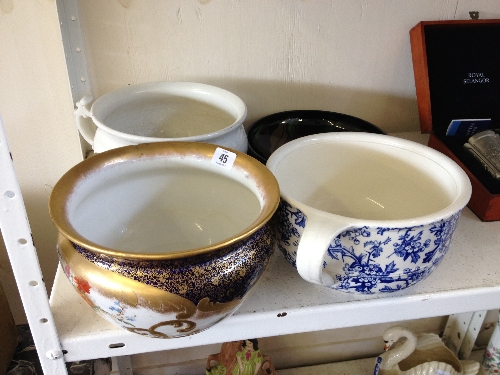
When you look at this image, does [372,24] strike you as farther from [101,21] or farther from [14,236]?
[14,236]

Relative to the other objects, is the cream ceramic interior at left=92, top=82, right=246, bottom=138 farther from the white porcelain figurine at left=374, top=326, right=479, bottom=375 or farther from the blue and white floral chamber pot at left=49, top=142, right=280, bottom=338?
the white porcelain figurine at left=374, top=326, right=479, bottom=375

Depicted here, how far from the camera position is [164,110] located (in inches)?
23.9

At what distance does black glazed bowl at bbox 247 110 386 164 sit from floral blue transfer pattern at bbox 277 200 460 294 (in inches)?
9.0

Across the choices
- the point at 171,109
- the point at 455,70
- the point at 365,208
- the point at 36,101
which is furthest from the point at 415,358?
the point at 36,101

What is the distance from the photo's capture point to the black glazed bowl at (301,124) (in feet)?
2.12

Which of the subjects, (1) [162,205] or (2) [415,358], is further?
(2) [415,358]

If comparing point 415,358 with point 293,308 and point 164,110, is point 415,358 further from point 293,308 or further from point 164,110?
point 164,110

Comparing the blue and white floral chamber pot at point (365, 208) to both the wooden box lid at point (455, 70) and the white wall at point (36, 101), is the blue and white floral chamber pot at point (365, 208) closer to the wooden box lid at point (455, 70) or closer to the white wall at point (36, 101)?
the wooden box lid at point (455, 70)

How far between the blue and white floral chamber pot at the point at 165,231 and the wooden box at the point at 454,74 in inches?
13.3

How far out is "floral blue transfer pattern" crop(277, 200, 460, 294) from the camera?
400 mm

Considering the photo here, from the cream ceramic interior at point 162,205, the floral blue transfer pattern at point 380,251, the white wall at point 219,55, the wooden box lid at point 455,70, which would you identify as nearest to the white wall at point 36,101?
the white wall at point 219,55

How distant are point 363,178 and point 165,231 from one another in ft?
0.83

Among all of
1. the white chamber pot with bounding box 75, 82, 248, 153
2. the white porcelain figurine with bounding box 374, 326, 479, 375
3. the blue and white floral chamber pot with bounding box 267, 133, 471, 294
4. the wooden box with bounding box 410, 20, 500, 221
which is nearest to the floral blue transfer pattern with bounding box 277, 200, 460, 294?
the blue and white floral chamber pot with bounding box 267, 133, 471, 294

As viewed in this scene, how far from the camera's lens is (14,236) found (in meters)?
0.36
